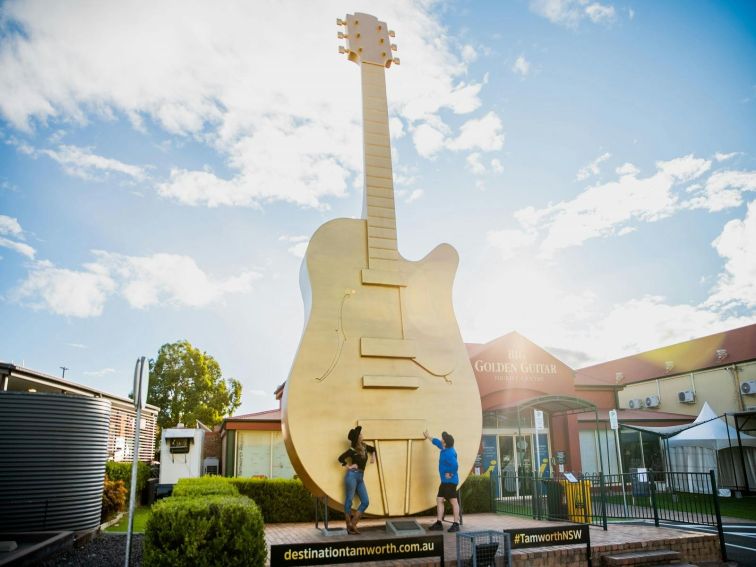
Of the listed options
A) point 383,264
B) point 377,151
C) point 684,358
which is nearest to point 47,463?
point 383,264

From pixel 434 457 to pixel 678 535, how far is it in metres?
4.06

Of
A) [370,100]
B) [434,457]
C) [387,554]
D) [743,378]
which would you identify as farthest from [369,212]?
[743,378]

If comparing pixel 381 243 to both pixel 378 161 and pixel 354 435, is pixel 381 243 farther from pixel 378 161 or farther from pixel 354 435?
pixel 354 435

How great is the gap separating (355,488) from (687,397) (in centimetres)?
2408

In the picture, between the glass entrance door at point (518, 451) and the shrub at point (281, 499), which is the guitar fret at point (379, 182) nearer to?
the shrub at point (281, 499)

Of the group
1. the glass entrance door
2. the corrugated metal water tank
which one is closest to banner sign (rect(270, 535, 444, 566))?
the corrugated metal water tank

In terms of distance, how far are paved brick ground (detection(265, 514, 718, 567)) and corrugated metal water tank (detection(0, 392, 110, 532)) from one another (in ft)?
11.2

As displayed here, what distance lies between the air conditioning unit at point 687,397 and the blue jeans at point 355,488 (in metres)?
23.7

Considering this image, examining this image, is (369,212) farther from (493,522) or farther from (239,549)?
(493,522)

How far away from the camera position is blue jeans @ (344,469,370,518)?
756 centimetres

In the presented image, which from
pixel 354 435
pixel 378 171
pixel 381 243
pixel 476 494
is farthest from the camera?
pixel 476 494

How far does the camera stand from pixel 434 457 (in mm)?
8234

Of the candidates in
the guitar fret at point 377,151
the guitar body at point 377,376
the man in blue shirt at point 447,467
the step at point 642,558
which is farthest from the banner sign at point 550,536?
the guitar fret at point 377,151

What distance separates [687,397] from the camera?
26.5m
